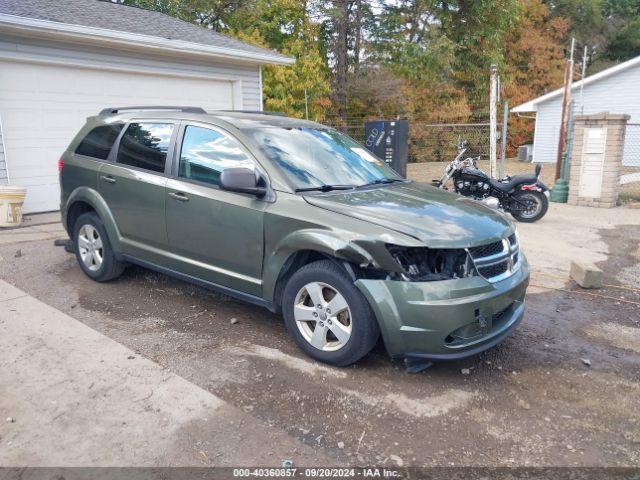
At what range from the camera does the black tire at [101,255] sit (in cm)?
497

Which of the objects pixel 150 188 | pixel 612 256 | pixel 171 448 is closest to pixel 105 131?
pixel 150 188

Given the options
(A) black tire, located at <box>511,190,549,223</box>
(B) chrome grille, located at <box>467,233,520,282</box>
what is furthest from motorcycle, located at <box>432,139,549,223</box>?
(B) chrome grille, located at <box>467,233,520,282</box>

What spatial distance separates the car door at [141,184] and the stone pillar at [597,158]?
28.7 ft

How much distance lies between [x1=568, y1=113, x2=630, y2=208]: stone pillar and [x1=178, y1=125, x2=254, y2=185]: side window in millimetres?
8617

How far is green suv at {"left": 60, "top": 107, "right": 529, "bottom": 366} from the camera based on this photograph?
10.5 ft

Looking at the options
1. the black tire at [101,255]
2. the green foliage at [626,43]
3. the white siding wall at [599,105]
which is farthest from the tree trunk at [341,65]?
the green foliage at [626,43]

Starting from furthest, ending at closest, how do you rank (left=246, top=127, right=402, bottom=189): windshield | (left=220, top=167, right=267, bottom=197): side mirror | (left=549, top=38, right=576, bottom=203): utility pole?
(left=549, top=38, right=576, bottom=203): utility pole → (left=246, top=127, right=402, bottom=189): windshield → (left=220, top=167, right=267, bottom=197): side mirror

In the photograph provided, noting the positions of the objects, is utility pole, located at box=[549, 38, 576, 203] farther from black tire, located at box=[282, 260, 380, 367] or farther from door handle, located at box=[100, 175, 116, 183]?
door handle, located at box=[100, 175, 116, 183]

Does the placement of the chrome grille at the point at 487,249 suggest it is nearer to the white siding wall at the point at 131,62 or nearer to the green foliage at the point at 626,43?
the white siding wall at the point at 131,62

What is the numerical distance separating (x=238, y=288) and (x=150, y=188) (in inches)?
50.2

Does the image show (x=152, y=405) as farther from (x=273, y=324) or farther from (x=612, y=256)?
(x=612, y=256)

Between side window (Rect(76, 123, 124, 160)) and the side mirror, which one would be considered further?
side window (Rect(76, 123, 124, 160))

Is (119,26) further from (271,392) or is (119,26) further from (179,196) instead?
(271,392)

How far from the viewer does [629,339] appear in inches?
164
